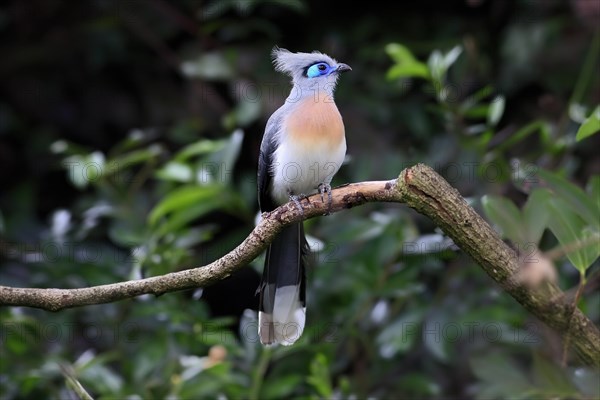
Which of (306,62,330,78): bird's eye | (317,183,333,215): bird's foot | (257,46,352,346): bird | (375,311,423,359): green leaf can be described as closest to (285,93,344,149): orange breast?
(257,46,352,346): bird

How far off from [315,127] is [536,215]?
38.1 inches

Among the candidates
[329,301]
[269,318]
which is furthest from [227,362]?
[329,301]

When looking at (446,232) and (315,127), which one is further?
(315,127)

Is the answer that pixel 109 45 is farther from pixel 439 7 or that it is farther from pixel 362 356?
pixel 362 356

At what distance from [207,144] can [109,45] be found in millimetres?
1757

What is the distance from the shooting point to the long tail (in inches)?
132

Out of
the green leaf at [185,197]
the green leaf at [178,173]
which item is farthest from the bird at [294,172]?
the green leaf at [178,173]

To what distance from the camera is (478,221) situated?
8.21ft

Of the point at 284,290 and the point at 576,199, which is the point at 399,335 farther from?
the point at 576,199

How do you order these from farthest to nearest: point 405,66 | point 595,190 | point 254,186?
1. point 254,186
2. point 405,66
3. point 595,190

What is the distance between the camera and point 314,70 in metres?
3.57

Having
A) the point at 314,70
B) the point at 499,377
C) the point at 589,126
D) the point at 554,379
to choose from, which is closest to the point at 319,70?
the point at 314,70

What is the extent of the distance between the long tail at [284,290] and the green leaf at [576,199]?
1.08 m

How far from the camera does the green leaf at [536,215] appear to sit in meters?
2.47
